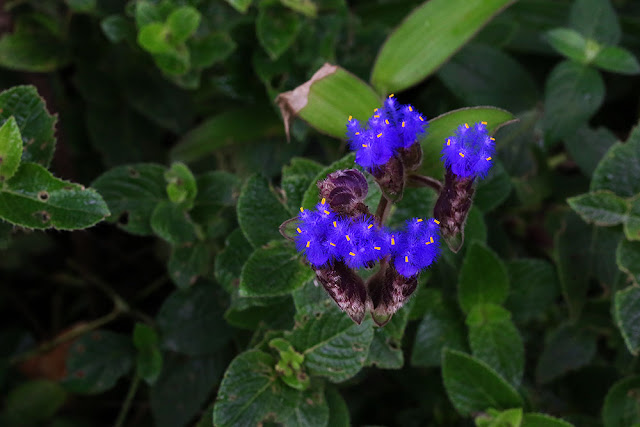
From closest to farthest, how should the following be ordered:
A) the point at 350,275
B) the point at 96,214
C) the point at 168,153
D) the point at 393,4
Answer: the point at 350,275 → the point at 96,214 → the point at 168,153 → the point at 393,4

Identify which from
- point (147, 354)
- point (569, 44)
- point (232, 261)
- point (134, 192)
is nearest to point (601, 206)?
point (569, 44)

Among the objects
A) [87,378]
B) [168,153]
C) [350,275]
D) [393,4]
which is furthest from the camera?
[393,4]

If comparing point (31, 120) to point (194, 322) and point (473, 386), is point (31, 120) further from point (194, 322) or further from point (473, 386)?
point (473, 386)

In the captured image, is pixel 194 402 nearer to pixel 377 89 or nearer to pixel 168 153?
pixel 168 153

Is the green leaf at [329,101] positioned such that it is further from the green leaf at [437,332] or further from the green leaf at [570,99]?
the green leaf at [570,99]

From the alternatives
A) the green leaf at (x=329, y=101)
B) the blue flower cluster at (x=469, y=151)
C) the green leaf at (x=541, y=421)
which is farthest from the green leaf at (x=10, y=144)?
the green leaf at (x=541, y=421)

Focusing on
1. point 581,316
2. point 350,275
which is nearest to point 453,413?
point 581,316
